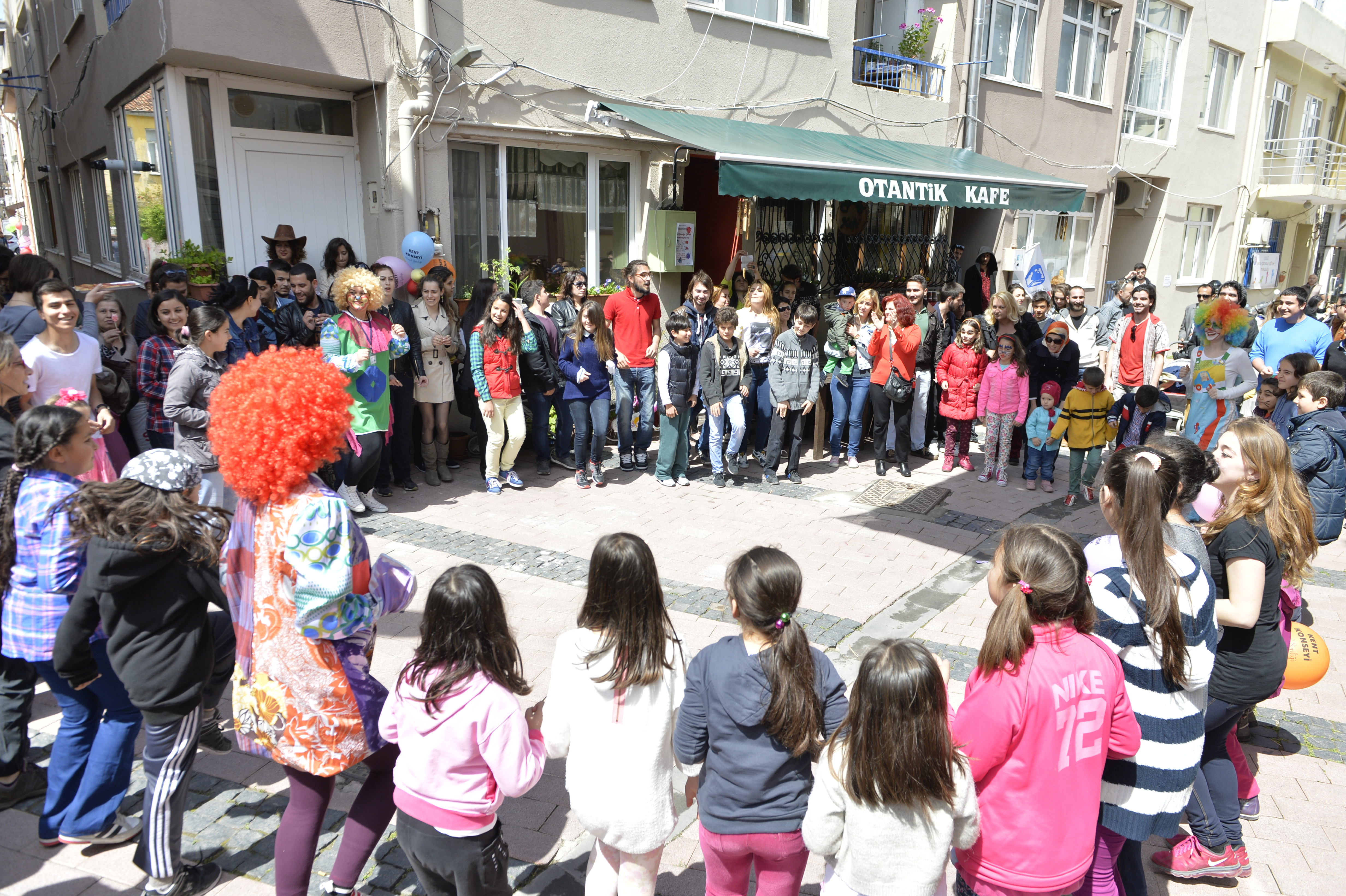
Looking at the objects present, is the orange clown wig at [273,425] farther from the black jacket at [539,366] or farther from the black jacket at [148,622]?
the black jacket at [539,366]

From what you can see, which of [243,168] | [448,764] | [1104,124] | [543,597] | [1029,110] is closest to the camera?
[448,764]

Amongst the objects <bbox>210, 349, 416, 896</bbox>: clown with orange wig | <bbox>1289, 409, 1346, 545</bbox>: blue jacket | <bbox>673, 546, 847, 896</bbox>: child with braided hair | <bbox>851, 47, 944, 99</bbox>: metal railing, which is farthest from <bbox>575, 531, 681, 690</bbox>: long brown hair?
<bbox>851, 47, 944, 99</bbox>: metal railing

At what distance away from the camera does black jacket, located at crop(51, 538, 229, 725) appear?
274cm

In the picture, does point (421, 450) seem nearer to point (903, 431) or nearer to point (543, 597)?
point (543, 597)

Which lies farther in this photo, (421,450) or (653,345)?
(653,345)

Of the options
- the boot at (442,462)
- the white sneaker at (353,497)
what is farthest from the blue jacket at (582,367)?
the white sneaker at (353,497)

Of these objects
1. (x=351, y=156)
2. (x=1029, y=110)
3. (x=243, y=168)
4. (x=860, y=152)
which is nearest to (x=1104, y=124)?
(x=1029, y=110)

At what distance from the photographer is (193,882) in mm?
2977

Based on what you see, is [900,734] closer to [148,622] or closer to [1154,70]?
[148,622]

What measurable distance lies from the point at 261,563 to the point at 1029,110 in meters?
14.9

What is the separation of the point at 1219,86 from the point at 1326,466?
1827cm

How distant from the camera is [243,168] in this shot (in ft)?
25.8

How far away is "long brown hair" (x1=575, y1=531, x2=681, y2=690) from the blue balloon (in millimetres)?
6140

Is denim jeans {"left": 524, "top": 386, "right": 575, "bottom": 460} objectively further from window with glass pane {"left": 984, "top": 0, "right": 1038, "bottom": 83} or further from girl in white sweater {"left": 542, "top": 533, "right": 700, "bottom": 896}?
window with glass pane {"left": 984, "top": 0, "right": 1038, "bottom": 83}
